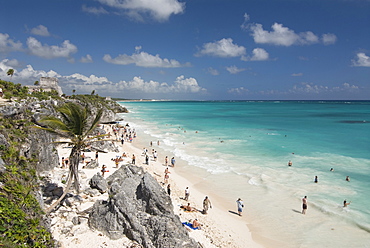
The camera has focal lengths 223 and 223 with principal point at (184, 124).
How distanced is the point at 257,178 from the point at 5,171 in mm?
17947

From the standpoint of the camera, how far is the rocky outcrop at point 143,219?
350 inches

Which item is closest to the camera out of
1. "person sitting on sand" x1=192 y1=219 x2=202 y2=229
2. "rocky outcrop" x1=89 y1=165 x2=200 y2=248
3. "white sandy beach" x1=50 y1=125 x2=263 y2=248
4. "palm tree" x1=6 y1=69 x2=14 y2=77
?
"rocky outcrop" x1=89 y1=165 x2=200 y2=248

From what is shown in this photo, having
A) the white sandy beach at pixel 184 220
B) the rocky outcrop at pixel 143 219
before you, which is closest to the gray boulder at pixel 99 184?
the white sandy beach at pixel 184 220

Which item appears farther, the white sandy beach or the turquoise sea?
the turquoise sea

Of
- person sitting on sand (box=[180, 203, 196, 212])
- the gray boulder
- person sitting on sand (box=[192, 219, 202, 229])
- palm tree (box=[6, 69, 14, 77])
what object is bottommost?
person sitting on sand (box=[180, 203, 196, 212])

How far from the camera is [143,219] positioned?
387 inches

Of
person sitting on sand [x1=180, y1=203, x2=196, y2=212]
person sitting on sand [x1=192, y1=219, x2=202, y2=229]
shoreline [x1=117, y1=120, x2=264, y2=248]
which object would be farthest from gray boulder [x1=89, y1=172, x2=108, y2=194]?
person sitting on sand [x1=192, y1=219, x2=202, y2=229]

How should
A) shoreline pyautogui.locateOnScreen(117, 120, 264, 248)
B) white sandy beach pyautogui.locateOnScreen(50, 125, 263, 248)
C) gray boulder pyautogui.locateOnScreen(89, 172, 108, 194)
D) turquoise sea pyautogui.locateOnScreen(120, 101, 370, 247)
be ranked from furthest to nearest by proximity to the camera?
gray boulder pyautogui.locateOnScreen(89, 172, 108, 194) < turquoise sea pyautogui.locateOnScreen(120, 101, 370, 247) < shoreline pyautogui.locateOnScreen(117, 120, 264, 248) < white sandy beach pyautogui.locateOnScreen(50, 125, 263, 248)

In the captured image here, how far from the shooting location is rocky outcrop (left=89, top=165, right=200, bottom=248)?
8.90 meters

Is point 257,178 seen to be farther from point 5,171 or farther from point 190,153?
point 5,171

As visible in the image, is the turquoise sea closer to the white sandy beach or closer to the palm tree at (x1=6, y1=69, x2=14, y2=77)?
the white sandy beach

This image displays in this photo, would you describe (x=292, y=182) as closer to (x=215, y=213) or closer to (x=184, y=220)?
(x=215, y=213)

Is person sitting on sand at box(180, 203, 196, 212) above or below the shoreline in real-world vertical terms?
above

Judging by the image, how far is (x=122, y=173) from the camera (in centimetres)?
1496
